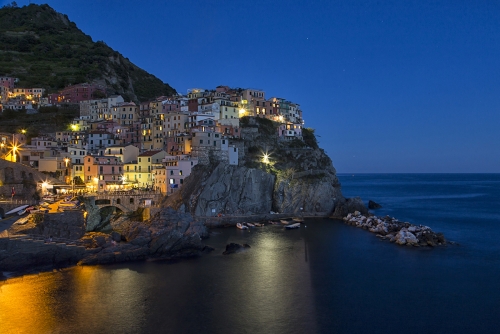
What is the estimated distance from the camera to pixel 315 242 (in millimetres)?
37406

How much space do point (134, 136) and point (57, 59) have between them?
50.6m

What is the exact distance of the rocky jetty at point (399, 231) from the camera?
35.5 metres

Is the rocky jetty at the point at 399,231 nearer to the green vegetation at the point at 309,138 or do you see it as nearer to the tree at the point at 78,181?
the green vegetation at the point at 309,138

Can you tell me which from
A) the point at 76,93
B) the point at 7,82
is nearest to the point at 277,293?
the point at 76,93

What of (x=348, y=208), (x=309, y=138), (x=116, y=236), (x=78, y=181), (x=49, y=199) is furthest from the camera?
(x=309, y=138)

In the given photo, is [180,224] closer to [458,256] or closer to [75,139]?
[458,256]

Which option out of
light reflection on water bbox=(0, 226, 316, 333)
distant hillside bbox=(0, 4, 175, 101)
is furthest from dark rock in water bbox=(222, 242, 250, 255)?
distant hillside bbox=(0, 4, 175, 101)

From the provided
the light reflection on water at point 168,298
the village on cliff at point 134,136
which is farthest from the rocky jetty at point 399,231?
the village on cliff at point 134,136

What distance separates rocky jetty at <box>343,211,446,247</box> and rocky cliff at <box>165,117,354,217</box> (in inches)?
254

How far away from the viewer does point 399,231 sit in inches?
1511

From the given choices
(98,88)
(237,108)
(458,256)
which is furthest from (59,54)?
(458,256)

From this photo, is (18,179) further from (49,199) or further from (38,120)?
(38,120)

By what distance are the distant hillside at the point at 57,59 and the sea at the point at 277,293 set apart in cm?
6193

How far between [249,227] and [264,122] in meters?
24.7
